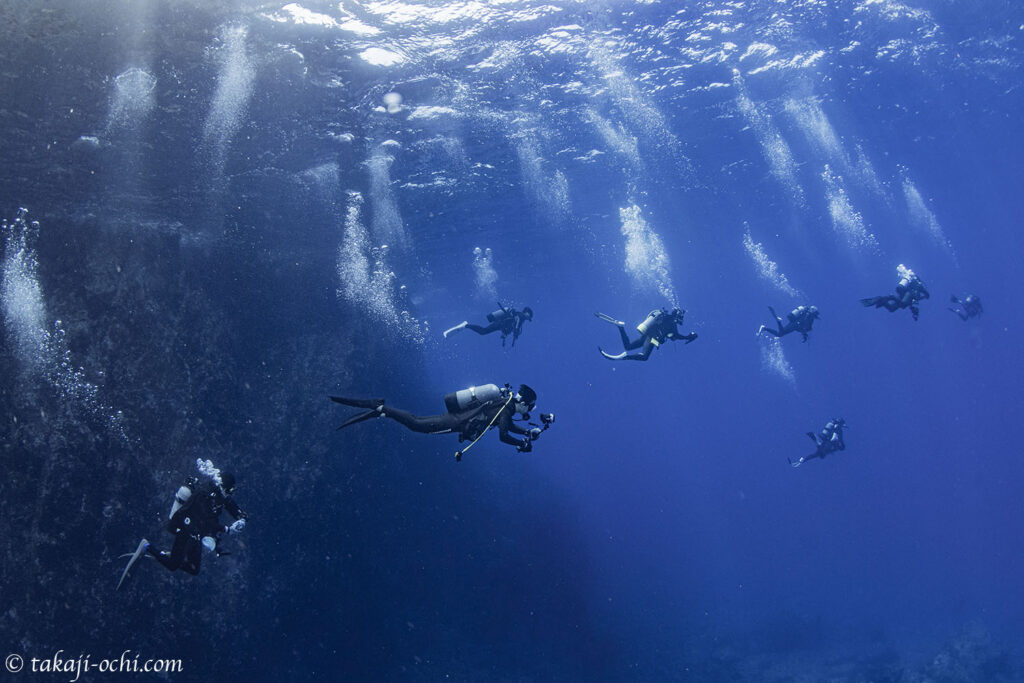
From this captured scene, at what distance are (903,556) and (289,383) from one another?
6280cm

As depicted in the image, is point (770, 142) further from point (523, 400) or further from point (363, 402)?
point (363, 402)

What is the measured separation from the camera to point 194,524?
748cm

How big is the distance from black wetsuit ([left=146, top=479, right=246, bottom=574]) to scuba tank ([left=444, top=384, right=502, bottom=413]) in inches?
127

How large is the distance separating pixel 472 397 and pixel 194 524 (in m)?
4.18

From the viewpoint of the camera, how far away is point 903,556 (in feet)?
180

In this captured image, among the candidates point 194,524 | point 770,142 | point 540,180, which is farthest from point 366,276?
point 194,524

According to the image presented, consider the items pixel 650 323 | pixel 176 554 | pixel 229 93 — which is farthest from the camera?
pixel 650 323

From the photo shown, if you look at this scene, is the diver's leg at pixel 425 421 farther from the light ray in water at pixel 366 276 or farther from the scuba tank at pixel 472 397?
the light ray in water at pixel 366 276

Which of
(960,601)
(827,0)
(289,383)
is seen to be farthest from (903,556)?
(289,383)

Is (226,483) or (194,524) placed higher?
(226,483)

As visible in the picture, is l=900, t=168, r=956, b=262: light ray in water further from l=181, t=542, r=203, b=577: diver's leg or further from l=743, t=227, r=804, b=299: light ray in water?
l=181, t=542, r=203, b=577: diver's leg

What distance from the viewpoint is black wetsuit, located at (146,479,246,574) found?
7406 millimetres

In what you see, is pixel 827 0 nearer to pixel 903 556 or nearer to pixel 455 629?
pixel 455 629

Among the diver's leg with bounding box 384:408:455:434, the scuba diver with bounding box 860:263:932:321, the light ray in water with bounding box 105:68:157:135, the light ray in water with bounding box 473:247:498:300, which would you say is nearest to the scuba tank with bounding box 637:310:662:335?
the scuba diver with bounding box 860:263:932:321
